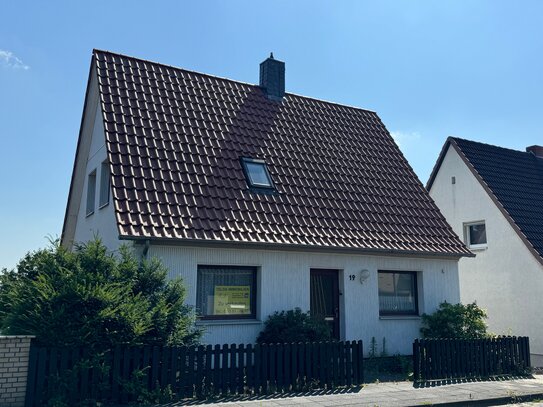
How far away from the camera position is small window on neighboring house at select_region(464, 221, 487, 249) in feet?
61.7

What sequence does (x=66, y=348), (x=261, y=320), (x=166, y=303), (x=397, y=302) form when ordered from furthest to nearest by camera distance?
(x=397, y=302) < (x=261, y=320) < (x=166, y=303) < (x=66, y=348)

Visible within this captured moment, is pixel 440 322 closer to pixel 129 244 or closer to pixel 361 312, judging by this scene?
pixel 361 312

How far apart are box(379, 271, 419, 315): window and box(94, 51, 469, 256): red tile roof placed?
984 millimetres

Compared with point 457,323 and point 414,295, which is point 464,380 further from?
point 414,295

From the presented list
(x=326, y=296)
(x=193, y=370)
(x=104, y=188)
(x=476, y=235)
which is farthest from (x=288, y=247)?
(x=476, y=235)

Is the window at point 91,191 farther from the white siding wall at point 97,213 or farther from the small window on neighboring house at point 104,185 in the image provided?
the small window on neighboring house at point 104,185

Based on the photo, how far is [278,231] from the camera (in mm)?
12164

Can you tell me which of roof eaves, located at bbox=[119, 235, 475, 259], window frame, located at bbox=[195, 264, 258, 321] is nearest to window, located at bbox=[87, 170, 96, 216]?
window frame, located at bbox=[195, 264, 258, 321]

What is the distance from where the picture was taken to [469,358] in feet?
39.5

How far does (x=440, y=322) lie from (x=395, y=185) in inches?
174

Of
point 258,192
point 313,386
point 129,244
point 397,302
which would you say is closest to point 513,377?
point 397,302

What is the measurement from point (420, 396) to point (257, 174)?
655 cm

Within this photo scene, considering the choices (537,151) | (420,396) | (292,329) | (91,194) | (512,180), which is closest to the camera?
(420,396)

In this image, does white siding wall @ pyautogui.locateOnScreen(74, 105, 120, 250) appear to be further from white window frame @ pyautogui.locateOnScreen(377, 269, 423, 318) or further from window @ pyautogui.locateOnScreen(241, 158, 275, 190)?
white window frame @ pyautogui.locateOnScreen(377, 269, 423, 318)
